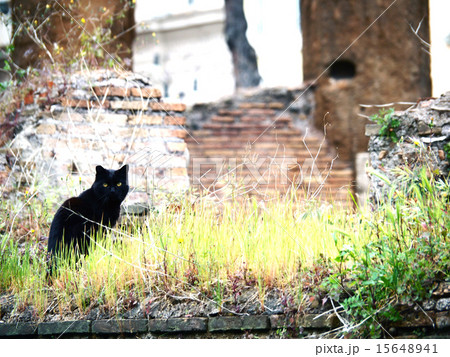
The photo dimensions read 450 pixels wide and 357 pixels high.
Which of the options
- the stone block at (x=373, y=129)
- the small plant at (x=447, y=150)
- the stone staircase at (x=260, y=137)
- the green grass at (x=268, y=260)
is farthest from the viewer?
the stone staircase at (x=260, y=137)

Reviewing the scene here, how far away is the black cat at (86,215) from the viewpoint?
329 cm

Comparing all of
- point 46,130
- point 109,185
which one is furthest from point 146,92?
point 109,185

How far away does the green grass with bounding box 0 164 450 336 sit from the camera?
2586 millimetres

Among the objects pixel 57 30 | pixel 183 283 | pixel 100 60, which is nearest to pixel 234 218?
pixel 183 283

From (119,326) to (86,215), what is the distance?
861 mm

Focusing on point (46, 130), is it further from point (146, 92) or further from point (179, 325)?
point (179, 325)

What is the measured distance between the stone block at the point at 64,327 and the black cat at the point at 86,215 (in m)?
0.40

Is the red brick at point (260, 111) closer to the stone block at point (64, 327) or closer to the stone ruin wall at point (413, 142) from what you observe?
the stone ruin wall at point (413, 142)

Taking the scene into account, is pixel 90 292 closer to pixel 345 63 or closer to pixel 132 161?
pixel 132 161

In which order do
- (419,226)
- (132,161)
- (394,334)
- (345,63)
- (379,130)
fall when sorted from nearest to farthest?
(394,334) → (419,226) → (379,130) → (132,161) → (345,63)

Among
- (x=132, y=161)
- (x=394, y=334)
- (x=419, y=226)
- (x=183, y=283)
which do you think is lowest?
(x=394, y=334)

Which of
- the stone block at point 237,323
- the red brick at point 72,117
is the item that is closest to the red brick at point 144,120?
the red brick at point 72,117

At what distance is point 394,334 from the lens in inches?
100

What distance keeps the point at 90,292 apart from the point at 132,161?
1.61 metres
